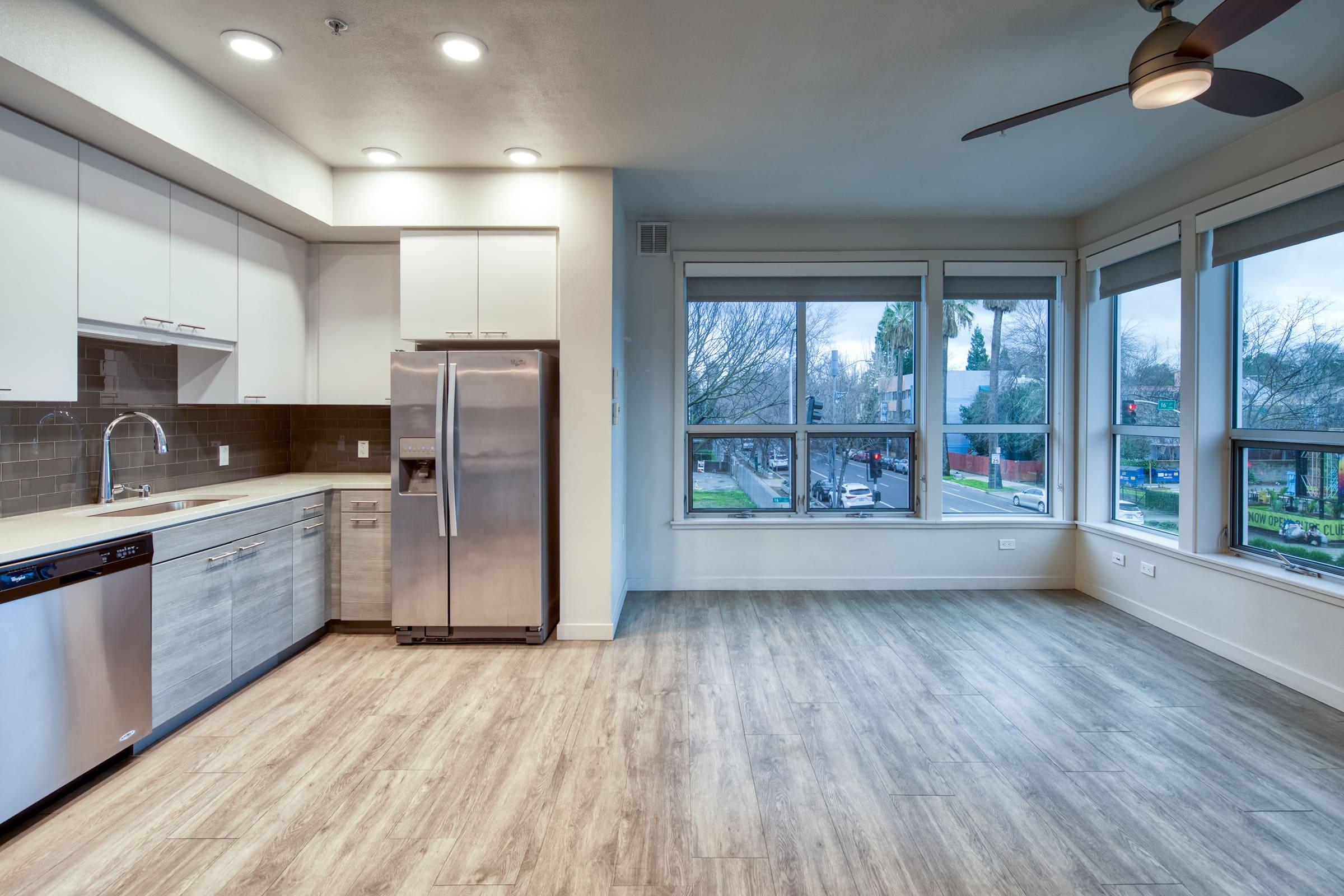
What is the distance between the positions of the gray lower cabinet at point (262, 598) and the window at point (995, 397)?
428 centimetres

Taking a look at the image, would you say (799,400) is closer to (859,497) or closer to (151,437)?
(859,497)

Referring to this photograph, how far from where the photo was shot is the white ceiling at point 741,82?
2154 millimetres

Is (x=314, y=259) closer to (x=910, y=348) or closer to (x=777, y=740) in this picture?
(x=777, y=740)

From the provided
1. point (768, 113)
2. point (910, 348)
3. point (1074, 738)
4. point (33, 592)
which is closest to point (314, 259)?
point (33, 592)

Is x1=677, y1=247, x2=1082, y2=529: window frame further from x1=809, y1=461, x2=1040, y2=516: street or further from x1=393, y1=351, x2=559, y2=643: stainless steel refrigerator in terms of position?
x1=393, y1=351, x2=559, y2=643: stainless steel refrigerator

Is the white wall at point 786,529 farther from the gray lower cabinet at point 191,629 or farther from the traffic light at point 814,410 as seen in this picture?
the gray lower cabinet at point 191,629

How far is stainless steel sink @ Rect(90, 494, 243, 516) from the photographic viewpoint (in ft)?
8.54

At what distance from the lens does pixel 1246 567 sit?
3.12 m

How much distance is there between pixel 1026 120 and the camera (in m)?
2.21

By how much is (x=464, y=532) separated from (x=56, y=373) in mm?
1750

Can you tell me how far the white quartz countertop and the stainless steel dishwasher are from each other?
1.6 inches

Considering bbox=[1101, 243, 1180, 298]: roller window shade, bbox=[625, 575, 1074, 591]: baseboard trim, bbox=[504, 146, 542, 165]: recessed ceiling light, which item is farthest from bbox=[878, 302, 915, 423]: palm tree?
bbox=[504, 146, 542, 165]: recessed ceiling light

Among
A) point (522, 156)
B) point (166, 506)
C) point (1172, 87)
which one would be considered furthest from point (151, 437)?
point (1172, 87)

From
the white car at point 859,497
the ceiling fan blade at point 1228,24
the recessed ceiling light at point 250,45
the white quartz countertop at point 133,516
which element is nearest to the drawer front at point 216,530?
the white quartz countertop at point 133,516
